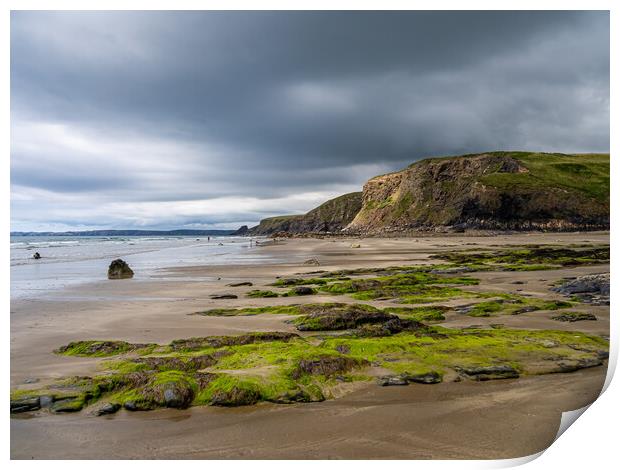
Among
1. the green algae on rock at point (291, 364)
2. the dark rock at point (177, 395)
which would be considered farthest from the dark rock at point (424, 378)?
the dark rock at point (177, 395)

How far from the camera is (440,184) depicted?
114812 mm

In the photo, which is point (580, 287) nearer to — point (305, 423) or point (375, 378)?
point (375, 378)

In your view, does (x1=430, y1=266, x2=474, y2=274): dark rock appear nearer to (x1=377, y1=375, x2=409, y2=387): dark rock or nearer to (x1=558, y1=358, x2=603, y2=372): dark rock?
(x1=558, y1=358, x2=603, y2=372): dark rock

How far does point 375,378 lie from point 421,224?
108 m

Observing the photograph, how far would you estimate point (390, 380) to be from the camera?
646 centimetres

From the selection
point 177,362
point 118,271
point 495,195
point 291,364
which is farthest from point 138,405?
point 495,195

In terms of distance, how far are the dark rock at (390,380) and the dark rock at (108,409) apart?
398 centimetres

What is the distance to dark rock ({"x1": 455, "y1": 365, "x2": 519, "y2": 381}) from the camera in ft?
21.6

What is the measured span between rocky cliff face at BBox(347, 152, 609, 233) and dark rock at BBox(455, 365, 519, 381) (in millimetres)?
90923

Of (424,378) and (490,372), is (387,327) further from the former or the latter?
(490,372)

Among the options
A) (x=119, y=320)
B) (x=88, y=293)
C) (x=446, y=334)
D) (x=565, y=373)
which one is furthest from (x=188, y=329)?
(x=88, y=293)

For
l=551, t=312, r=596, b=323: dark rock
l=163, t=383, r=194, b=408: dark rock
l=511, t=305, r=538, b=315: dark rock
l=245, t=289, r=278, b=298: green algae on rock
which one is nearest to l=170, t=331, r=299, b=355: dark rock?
l=163, t=383, r=194, b=408: dark rock

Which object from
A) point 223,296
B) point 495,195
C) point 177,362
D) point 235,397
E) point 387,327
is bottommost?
point 223,296

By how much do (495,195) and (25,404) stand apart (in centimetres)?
10176
